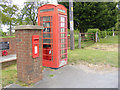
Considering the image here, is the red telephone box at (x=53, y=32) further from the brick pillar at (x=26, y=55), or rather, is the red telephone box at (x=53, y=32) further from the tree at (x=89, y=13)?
the tree at (x=89, y=13)

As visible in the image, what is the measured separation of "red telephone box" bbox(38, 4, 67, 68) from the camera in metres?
5.54

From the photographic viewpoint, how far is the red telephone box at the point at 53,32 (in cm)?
554

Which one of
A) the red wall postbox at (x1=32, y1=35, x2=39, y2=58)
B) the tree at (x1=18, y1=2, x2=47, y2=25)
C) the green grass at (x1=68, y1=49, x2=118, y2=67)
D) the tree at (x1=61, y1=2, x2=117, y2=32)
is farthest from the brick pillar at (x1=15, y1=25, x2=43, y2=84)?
the tree at (x1=18, y1=2, x2=47, y2=25)

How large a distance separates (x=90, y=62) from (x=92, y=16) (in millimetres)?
10253

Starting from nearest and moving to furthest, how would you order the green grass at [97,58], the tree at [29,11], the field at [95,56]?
the green grass at [97,58] < the field at [95,56] < the tree at [29,11]

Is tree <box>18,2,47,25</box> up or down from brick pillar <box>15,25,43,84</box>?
up

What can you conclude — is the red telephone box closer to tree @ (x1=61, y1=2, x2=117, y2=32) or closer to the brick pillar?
the brick pillar

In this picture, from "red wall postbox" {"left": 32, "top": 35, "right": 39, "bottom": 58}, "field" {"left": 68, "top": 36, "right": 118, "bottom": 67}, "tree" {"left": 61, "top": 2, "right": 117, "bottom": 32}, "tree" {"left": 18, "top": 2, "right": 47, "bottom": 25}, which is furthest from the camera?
"tree" {"left": 18, "top": 2, "right": 47, "bottom": 25}

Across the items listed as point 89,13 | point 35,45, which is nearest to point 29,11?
point 89,13

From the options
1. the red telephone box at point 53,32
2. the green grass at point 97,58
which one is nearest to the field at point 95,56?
the green grass at point 97,58

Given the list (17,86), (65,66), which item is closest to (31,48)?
(17,86)


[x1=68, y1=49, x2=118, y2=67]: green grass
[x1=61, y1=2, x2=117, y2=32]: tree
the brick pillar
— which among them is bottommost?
[x1=68, y1=49, x2=118, y2=67]: green grass

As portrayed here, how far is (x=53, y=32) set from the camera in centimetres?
561

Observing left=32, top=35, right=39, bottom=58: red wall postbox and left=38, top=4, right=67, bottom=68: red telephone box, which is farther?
left=38, top=4, right=67, bottom=68: red telephone box
